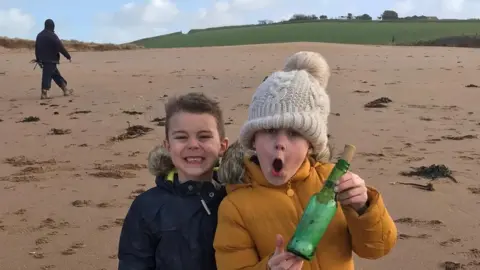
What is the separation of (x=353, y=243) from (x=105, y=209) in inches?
137

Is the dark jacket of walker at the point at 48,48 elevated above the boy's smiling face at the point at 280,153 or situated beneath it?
elevated above

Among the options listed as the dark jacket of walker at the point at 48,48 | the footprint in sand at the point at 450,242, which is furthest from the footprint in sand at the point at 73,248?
the dark jacket of walker at the point at 48,48

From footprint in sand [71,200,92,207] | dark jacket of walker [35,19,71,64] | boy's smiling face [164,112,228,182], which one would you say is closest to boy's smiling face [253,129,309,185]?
boy's smiling face [164,112,228,182]

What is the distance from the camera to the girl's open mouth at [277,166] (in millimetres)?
2234

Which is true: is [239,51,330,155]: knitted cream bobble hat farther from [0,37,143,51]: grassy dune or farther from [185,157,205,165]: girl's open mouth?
[0,37,143,51]: grassy dune

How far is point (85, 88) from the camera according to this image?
43.4 feet

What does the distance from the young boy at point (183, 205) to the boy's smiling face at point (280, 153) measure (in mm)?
361

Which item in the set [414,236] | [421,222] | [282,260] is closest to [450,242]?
[414,236]

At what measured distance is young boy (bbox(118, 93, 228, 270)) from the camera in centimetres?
254

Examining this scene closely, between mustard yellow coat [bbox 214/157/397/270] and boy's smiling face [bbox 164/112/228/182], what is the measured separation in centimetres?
28

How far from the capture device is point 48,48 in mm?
13133

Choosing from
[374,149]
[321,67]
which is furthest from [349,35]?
[321,67]

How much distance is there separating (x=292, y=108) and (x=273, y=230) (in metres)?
0.43

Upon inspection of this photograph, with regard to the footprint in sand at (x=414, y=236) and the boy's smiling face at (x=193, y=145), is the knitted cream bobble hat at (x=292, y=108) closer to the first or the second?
the boy's smiling face at (x=193, y=145)
